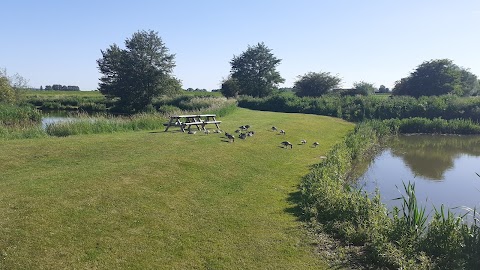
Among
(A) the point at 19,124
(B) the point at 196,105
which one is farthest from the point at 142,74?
(A) the point at 19,124

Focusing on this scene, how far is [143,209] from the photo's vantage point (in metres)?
8.10

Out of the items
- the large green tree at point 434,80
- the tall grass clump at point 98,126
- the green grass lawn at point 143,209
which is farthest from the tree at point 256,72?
the green grass lawn at point 143,209

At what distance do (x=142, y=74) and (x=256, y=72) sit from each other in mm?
20794

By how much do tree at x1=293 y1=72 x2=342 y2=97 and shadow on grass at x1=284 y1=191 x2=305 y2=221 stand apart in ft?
155

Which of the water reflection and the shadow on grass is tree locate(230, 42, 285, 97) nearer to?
the water reflection

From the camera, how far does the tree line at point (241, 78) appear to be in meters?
46.8

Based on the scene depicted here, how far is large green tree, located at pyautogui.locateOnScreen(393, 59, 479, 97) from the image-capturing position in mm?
52028

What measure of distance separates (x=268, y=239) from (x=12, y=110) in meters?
26.1

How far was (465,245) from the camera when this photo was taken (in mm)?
5977

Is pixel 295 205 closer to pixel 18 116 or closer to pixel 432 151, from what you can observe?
pixel 432 151

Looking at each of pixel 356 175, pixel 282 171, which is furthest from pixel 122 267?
pixel 356 175

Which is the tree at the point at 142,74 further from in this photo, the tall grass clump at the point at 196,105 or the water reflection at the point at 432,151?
the water reflection at the point at 432,151

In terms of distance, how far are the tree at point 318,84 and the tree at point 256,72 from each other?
5286mm

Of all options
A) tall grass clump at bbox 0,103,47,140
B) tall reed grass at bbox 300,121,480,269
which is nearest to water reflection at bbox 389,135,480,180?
tall reed grass at bbox 300,121,480,269
